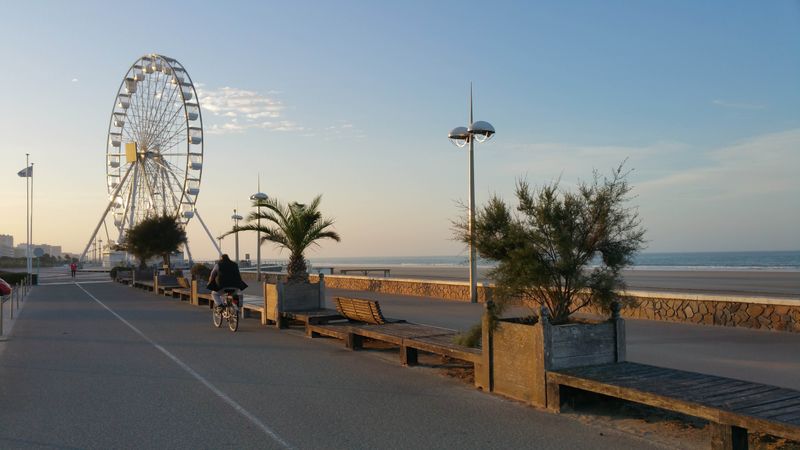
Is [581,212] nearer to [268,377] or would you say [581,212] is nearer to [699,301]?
[268,377]

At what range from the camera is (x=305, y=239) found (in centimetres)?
1662

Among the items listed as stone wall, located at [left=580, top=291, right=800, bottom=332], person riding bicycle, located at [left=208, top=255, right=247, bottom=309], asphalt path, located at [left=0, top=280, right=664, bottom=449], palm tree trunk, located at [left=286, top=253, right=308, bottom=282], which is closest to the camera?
asphalt path, located at [left=0, top=280, right=664, bottom=449]

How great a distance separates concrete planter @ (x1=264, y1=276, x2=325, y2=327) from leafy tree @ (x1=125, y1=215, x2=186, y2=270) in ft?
84.9

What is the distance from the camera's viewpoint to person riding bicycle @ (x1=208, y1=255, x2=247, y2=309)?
15.0 m

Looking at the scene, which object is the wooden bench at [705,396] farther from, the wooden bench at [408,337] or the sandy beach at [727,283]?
the sandy beach at [727,283]

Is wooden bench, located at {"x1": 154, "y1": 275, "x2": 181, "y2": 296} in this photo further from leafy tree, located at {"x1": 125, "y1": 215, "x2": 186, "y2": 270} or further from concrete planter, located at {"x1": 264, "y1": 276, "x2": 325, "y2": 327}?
concrete planter, located at {"x1": 264, "y1": 276, "x2": 325, "y2": 327}

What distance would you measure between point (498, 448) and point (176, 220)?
3888 cm

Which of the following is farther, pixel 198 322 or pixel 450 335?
pixel 198 322

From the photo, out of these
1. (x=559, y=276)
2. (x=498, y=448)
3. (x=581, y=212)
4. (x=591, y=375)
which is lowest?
(x=498, y=448)

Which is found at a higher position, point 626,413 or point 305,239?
point 305,239

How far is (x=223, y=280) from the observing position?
49.2ft

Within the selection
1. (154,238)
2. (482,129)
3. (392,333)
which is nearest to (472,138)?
(482,129)

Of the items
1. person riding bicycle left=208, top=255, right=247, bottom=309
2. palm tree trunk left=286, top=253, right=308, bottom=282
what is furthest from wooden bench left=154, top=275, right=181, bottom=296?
person riding bicycle left=208, top=255, right=247, bottom=309

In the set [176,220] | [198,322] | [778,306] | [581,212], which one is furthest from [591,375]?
[176,220]
